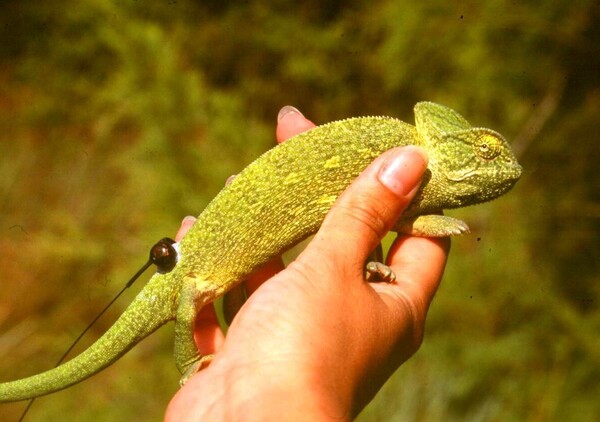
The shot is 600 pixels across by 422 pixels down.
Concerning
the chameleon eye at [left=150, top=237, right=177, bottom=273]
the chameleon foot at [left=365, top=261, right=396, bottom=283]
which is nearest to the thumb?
the chameleon foot at [left=365, top=261, right=396, bottom=283]

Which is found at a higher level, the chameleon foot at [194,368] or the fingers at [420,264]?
the chameleon foot at [194,368]

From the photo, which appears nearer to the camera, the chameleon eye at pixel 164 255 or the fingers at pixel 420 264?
the chameleon eye at pixel 164 255

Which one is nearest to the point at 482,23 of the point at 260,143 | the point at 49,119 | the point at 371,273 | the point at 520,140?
the point at 520,140

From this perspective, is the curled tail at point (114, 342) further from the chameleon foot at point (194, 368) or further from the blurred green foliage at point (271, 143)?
the blurred green foliage at point (271, 143)

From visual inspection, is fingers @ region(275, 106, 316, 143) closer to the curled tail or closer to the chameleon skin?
the chameleon skin

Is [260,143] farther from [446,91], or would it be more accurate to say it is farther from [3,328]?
[3,328]

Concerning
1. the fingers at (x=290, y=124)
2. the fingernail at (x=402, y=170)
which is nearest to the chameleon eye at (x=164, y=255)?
the fingernail at (x=402, y=170)
